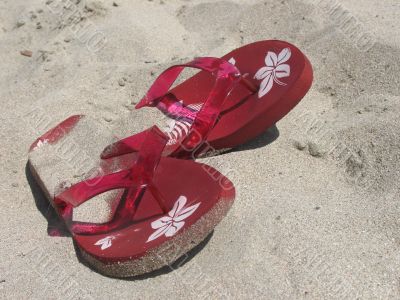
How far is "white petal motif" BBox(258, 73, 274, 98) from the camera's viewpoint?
1.41m

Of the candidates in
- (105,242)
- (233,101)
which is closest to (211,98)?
(233,101)

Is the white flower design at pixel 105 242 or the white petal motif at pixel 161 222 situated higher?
the white petal motif at pixel 161 222

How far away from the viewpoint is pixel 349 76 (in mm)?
1596

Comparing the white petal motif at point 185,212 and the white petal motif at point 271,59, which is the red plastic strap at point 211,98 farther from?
the white petal motif at point 185,212

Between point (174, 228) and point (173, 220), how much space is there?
3cm

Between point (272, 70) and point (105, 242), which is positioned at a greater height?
point (272, 70)

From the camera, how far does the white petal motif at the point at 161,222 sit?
1.13 m

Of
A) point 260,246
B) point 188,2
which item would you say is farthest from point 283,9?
point 260,246

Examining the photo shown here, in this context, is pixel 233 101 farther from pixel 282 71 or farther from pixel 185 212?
pixel 185 212

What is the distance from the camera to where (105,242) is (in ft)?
3.79

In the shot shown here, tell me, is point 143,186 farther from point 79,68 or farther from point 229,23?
point 229,23

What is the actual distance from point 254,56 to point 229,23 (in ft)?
1.50

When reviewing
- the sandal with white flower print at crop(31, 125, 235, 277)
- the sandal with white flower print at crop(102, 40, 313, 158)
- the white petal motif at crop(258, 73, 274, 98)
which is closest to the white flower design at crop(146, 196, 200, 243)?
the sandal with white flower print at crop(31, 125, 235, 277)

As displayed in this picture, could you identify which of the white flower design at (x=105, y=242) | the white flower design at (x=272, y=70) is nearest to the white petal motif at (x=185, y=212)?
the white flower design at (x=105, y=242)
